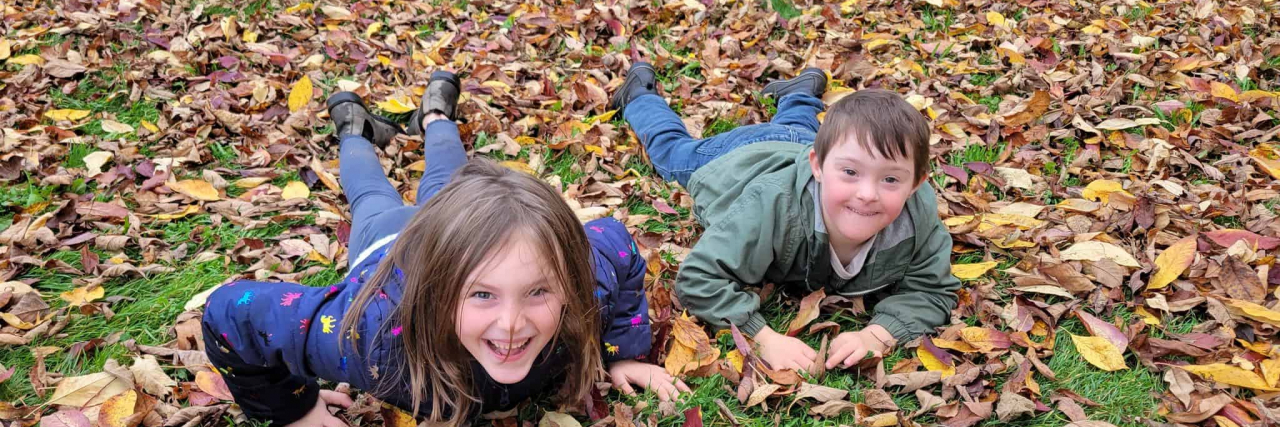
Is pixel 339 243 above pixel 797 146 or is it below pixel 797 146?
below

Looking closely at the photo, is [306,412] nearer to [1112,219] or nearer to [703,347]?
[703,347]

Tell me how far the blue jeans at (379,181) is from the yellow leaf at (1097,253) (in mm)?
2306

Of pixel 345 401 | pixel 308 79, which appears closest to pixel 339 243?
pixel 345 401

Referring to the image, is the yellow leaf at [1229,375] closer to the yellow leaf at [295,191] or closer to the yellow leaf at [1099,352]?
the yellow leaf at [1099,352]

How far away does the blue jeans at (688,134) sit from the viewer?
366 cm

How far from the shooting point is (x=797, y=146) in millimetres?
3443

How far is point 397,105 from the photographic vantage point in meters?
4.32

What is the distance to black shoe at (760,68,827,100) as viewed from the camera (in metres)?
4.24

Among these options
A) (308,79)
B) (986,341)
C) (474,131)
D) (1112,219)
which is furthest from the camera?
(308,79)

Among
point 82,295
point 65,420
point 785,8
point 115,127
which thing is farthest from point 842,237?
point 115,127

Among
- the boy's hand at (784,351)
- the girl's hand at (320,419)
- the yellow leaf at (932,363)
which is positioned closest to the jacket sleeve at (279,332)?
the girl's hand at (320,419)

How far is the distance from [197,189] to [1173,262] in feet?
12.4

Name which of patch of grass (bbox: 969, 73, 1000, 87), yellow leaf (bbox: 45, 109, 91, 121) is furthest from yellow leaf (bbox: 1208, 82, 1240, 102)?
yellow leaf (bbox: 45, 109, 91, 121)

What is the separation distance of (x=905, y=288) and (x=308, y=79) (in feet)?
10.4
